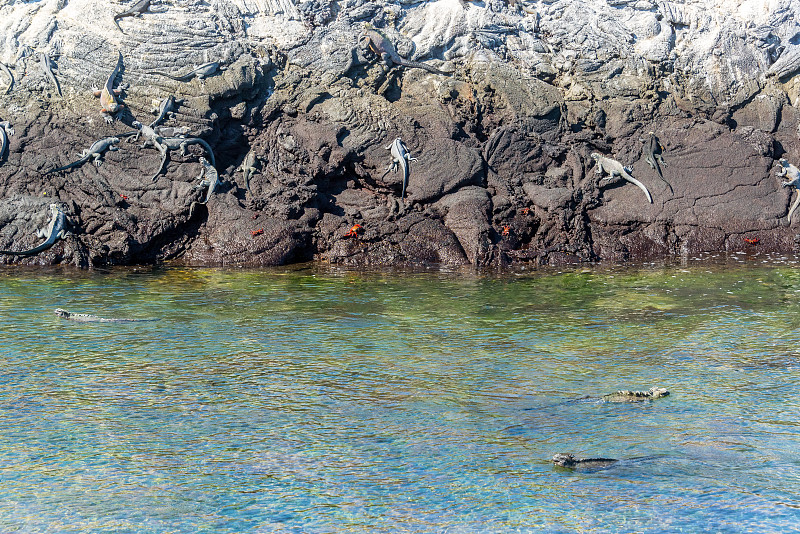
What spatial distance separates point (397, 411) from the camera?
490 centimetres

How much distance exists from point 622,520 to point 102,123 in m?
9.48

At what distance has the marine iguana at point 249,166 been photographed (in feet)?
35.8

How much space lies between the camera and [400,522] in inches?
139

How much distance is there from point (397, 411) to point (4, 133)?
27.0 feet

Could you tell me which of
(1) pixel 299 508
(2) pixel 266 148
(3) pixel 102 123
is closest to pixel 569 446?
(1) pixel 299 508

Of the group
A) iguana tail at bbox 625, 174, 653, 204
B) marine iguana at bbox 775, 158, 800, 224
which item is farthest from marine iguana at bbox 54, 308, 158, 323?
marine iguana at bbox 775, 158, 800, 224

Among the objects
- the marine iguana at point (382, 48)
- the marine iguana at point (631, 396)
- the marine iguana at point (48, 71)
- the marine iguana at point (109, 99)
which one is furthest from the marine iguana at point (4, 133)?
the marine iguana at point (631, 396)

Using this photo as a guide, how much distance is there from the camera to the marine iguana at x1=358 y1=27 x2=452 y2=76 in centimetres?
1173

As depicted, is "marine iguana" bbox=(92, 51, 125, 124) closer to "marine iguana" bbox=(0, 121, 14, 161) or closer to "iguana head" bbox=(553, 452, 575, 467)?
"marine iguana" bbox=(0, 121, 14, 161)

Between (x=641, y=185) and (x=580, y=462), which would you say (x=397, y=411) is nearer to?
(x=580, y=462)

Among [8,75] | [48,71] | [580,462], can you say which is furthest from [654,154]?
[8,75]

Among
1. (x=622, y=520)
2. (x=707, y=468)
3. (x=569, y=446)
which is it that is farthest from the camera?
(x=569, y=446)

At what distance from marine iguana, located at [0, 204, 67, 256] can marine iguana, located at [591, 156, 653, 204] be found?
23.0 ft

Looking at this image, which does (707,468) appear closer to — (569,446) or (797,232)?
(569,446)
